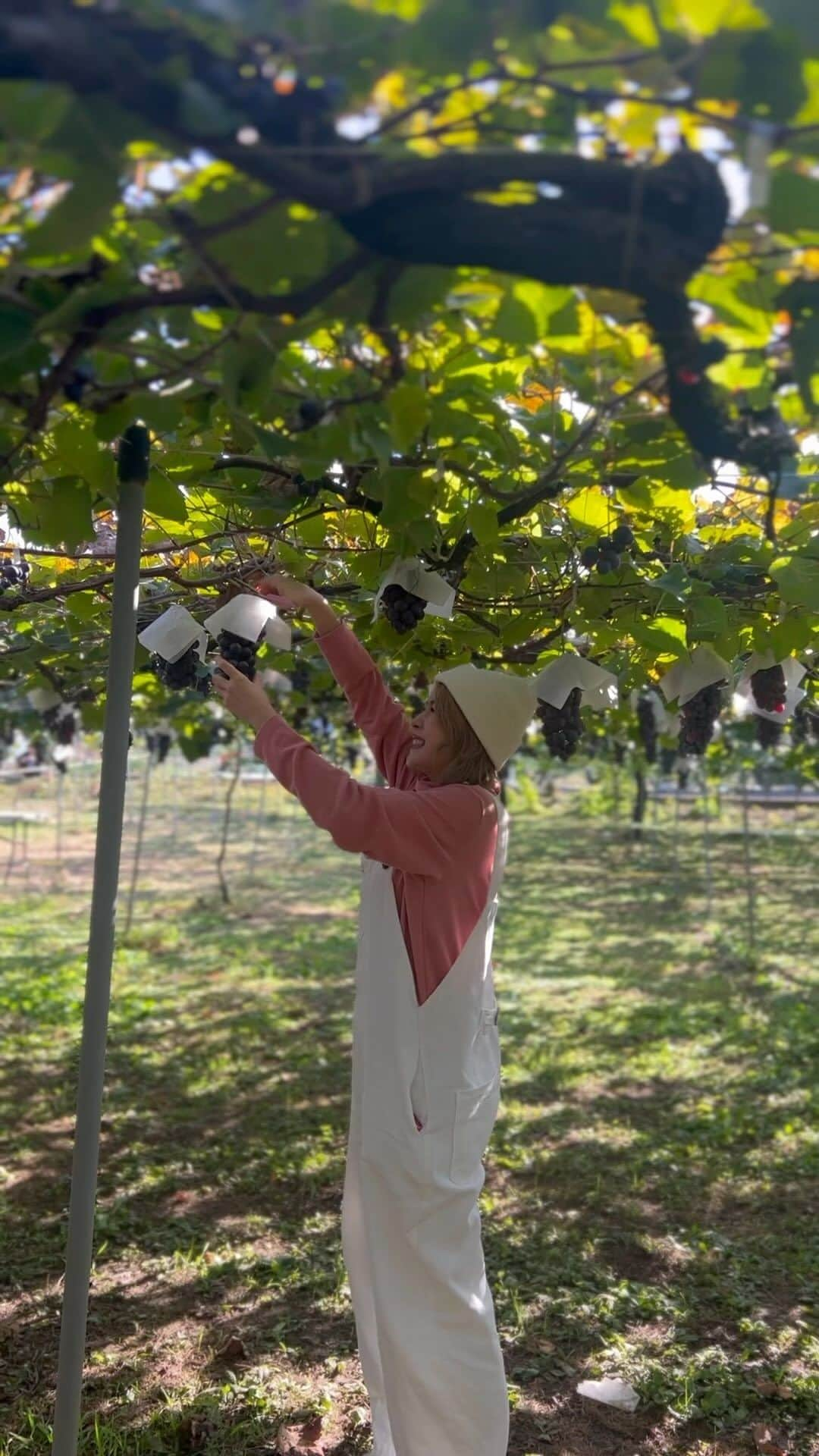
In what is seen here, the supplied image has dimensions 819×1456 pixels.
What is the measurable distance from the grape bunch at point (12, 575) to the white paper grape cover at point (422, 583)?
1.07 metres

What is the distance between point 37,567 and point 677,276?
91.1 inches

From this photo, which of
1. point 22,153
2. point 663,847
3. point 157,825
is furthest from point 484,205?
point 157,825

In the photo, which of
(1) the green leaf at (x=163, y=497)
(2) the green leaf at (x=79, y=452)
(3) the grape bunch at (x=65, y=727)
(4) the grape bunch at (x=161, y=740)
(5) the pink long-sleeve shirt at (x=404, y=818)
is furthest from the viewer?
(4) the grape bunch at (x=161, y=740)

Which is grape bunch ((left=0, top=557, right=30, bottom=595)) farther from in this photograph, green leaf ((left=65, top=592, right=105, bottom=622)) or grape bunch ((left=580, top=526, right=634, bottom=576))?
grape bunch ((left=580, top=526, right=634, bottom=576))

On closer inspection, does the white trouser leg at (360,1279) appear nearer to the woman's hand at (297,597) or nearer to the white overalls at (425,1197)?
the white overalls at (425,1197)

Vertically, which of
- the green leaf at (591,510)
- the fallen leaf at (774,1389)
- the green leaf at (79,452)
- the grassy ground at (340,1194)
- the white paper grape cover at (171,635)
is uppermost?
the green leaf at (591,510)

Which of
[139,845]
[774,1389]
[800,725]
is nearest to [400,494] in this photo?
[774,1389]

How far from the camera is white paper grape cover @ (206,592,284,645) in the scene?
2100 millimetres

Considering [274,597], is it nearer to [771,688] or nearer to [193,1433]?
[771,688]

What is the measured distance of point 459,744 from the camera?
2.20 metres

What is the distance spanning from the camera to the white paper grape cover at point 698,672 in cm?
264

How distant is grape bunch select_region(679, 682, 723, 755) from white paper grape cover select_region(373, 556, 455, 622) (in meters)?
0.90

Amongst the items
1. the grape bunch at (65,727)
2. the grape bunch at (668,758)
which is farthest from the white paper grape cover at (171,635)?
the grape bunch at (668,758)

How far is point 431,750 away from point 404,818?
27cm
